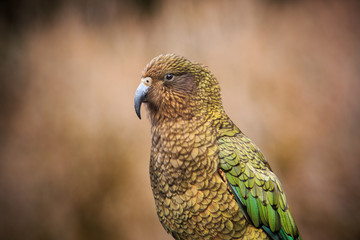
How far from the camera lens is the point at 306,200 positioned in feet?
11.6

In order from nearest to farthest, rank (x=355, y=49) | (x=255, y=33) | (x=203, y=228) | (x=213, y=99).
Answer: (x=203, y=228) → (x=213, y=99) → (x=355, y=49) → (x=255, y=33)

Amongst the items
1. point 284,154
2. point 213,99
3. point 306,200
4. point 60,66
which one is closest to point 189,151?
point 213,99

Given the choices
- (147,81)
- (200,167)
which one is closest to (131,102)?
(147,81)

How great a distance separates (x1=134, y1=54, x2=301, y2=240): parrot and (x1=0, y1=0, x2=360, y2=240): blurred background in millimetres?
1829

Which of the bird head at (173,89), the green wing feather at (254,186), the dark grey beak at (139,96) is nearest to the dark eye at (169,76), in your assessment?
the bird head at (173,89)

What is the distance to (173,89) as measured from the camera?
1694mm

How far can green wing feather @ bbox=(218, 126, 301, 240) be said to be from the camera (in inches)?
65.4

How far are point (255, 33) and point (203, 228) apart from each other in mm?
2462

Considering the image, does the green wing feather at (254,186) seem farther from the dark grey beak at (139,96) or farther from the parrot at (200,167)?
the dark grey beak at (139,96)

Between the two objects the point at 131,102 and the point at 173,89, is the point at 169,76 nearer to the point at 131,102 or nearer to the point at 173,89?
the point at 173,89

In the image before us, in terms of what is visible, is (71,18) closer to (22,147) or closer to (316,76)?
(22,147)

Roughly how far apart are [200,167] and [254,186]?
30 cm

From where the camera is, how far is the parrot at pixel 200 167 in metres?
1.64

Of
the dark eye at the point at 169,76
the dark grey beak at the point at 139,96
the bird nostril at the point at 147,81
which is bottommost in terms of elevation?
the dark grey beak at the point at 139,96
